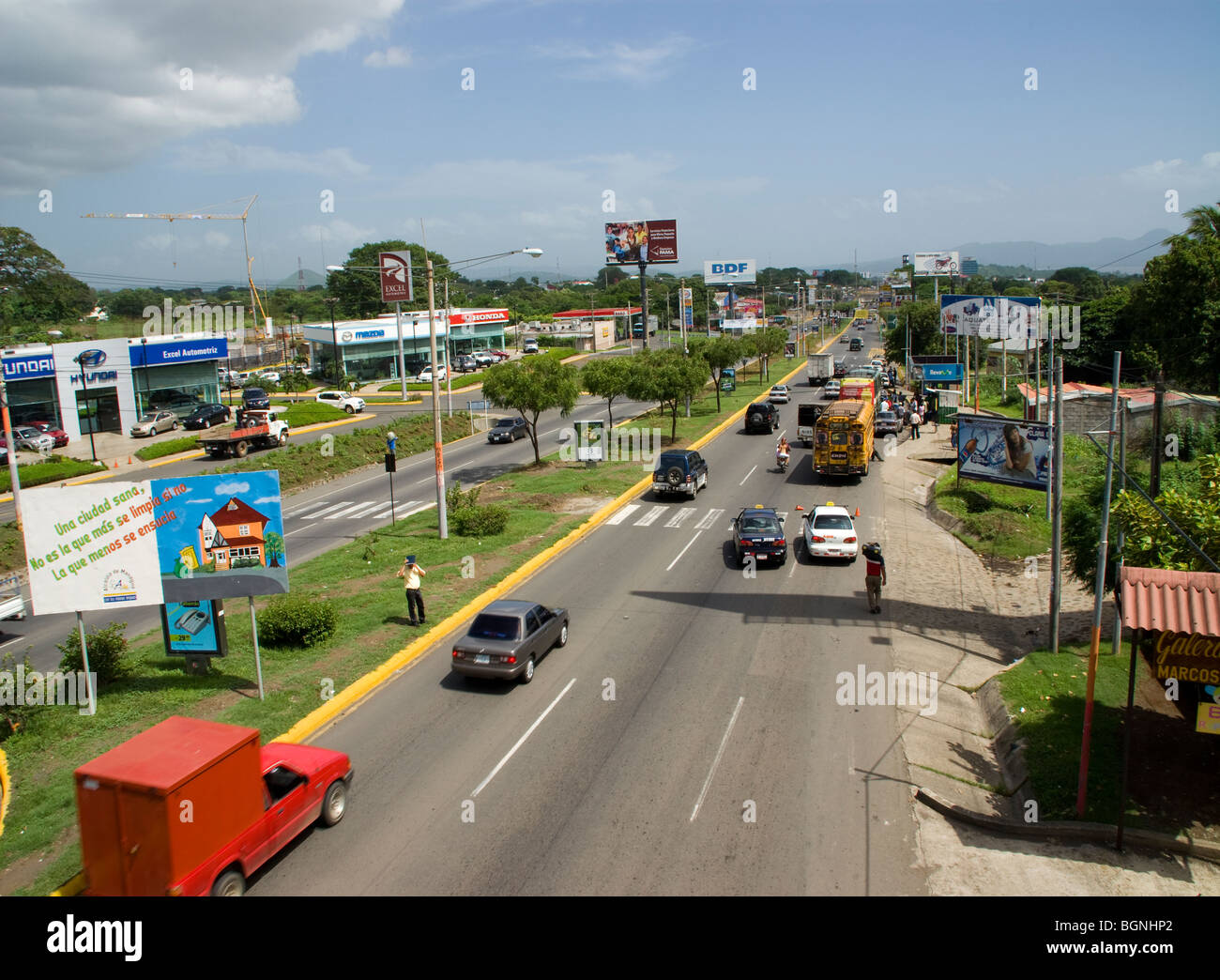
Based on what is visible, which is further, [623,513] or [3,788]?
[623,513]

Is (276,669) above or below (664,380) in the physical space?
below

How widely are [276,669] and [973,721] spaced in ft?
45.0

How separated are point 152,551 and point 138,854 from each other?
23.8 ft

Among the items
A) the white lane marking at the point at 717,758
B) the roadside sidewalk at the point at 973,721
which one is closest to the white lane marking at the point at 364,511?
the roadside sidewalk at the point at 973,721

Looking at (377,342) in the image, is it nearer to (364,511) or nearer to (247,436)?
(247,436)

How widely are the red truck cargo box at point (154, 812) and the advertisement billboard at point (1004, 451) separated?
27.4m

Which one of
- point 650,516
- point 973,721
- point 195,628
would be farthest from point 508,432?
point 973,721

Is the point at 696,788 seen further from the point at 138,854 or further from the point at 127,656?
→ the point at 127,656

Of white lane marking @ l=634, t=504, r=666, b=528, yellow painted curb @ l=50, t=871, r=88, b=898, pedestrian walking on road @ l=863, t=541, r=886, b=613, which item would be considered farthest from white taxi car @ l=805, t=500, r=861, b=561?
yellow painted curb @ l=50, t=871, r=88, b=898

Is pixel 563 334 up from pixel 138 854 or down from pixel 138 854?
up

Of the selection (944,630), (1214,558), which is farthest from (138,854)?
(944,630)

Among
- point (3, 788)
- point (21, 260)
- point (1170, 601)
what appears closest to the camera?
point (1170, 601)

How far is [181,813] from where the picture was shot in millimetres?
8820

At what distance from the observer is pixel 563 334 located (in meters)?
122
